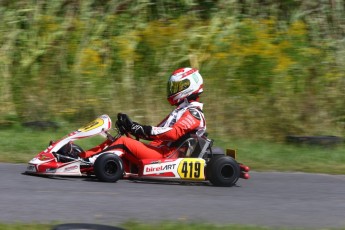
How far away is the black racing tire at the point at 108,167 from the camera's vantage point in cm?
792

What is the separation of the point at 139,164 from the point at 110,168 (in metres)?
0.36

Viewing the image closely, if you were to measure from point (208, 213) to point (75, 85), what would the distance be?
6563mm


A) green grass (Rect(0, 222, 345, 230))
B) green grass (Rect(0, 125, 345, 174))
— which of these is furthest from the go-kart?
green grass (Rect(0, 222, 345, 230))

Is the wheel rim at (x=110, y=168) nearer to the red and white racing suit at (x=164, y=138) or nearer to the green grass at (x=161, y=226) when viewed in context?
the red and white racing suit at (x=164, y=138)

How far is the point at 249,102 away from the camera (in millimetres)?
12523

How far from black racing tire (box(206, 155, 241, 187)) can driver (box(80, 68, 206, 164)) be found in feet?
1.29

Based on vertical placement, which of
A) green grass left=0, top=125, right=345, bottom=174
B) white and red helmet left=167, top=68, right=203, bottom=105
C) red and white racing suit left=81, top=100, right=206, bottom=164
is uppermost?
white and red helmet left=167, top=68, right=203, bottom=105

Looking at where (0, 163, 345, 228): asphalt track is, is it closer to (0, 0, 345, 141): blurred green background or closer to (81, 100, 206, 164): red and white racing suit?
(81, 100, 206, 164): red and white racing suit

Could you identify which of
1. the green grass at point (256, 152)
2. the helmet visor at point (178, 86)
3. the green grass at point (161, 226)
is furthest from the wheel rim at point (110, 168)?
the green grass at point (161, 226)

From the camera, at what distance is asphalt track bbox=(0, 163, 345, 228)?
6.39 metres

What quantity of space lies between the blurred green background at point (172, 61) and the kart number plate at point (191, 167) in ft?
13.0

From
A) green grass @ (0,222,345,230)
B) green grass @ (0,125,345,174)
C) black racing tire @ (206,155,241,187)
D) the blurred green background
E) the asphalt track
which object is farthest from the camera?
the blurred green background

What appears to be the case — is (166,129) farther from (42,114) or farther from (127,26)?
(127,26)

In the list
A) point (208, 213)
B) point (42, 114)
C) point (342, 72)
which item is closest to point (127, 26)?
point (42, 114)
